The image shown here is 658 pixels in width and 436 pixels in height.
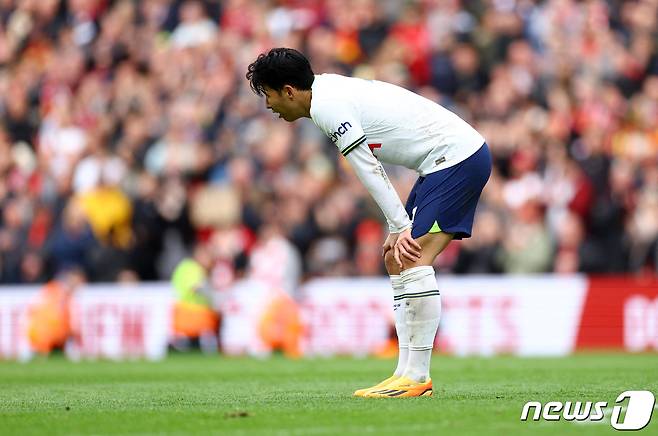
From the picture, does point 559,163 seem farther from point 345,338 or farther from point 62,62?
point 62,62

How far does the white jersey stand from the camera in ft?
29.8

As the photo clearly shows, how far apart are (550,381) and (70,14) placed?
58.4 ft

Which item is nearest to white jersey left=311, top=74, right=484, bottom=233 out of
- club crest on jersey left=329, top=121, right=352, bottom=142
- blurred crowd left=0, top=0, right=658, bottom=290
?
club crest on jersey left=329, top=121, right=352, bottom=142

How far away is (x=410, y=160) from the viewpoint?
9516 mm

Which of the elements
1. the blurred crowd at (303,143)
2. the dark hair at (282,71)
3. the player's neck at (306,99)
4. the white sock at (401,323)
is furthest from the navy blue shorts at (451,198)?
the blurred crowd at (303,143)

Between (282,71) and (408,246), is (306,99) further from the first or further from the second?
(408,246)

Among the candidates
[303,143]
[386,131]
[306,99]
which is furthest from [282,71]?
[303,143]

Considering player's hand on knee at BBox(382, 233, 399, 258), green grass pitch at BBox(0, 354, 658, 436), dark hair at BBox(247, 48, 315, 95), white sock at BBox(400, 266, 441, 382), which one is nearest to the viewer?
green grass pitch at BBox(0, 354, 658, 436)

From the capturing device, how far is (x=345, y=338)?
20.1 metres

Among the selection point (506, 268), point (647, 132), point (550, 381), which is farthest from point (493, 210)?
point (550, 381)

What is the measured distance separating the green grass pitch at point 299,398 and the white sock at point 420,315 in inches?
11.6

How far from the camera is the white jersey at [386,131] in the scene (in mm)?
9086

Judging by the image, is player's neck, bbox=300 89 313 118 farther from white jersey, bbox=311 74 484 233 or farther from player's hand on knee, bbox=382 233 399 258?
player's hand on knee, bbox=382 233 399 258

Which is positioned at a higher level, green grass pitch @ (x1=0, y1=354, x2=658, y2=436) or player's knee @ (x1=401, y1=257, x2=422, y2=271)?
player's knee @ (x1=401, y1=257, x2=422, y2=271)
